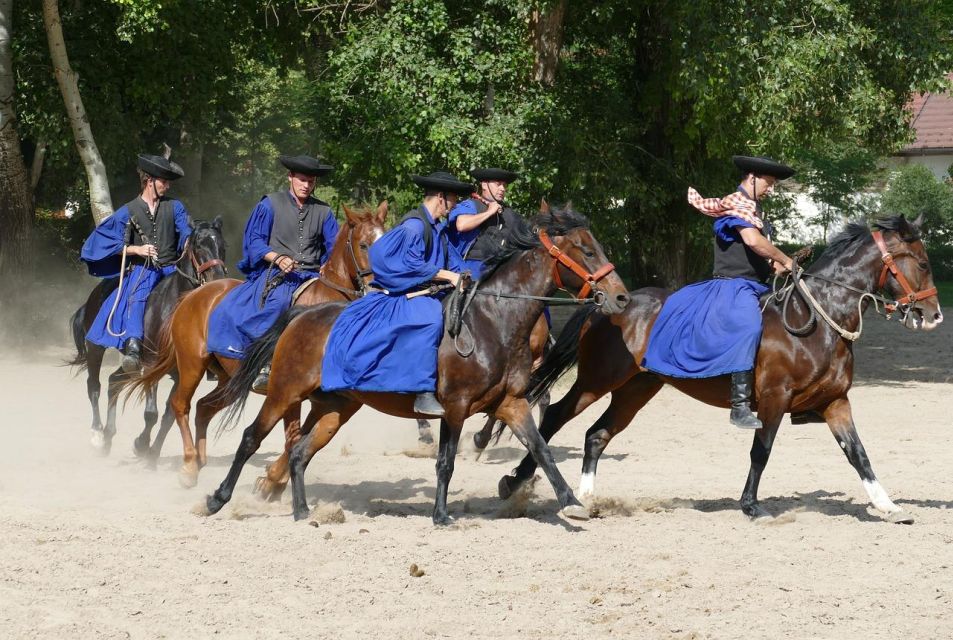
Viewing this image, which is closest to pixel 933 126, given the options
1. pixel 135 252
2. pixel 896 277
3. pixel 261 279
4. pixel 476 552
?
pixel 135 252

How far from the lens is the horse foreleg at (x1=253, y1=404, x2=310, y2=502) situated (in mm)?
8906

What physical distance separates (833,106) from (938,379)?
4321 mm

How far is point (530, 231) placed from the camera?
812cm

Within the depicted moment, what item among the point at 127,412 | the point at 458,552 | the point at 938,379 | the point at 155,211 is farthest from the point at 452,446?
the point at 938,379

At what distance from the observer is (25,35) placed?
20.6 meters

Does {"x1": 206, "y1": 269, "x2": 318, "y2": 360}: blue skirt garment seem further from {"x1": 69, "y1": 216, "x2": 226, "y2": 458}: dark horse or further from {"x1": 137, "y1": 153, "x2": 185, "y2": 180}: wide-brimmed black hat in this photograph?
{"x1": 137, "y1": 153, "x2": 185, "y2": 180}: wide-brimmed black hat

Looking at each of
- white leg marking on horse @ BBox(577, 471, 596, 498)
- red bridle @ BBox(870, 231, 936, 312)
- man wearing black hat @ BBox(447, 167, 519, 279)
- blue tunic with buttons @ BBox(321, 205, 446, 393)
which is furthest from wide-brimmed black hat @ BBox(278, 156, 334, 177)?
red bridle @ BBox(870, 231, 936, 312)

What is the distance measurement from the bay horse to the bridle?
1.59ft

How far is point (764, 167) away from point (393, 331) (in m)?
2.80

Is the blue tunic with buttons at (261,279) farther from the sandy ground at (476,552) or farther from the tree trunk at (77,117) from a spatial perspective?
the tree trunk at (77,117)

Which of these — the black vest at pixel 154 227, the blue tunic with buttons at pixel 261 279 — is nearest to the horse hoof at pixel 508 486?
the blue tunic with buttons at pixel 261 279

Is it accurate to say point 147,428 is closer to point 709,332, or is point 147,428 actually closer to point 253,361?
point 253,361

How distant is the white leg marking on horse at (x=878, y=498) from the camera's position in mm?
8352

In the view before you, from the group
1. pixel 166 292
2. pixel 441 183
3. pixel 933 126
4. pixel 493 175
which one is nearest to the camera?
pixel 441 183
